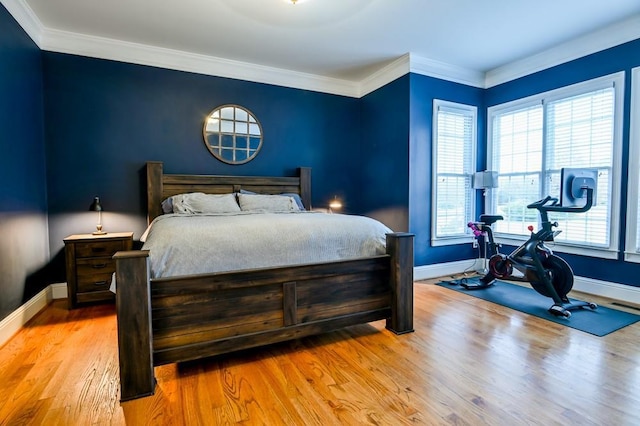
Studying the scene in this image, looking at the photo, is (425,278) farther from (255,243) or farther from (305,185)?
(255,243)

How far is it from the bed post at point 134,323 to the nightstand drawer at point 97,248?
70.9 inches

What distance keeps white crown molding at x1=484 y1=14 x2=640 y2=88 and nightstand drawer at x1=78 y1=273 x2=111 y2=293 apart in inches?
219

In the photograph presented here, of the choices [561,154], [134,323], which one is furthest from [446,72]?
[134,323]

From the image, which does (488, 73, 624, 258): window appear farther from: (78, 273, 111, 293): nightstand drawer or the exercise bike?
(78, 273, 111, 293): nightstand drawer

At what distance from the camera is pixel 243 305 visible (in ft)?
6.64

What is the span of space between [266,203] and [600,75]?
13.2 ft

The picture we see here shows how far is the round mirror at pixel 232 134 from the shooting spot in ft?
13.3

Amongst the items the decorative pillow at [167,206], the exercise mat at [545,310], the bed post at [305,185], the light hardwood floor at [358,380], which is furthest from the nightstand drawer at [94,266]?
the exercise mat at [545,310]

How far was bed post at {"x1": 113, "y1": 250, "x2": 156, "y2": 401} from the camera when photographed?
5.50 feet

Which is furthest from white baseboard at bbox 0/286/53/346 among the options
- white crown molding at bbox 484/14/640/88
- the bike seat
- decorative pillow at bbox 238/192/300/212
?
white crown molding at bbox 484/14/640/88

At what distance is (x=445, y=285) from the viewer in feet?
12.8

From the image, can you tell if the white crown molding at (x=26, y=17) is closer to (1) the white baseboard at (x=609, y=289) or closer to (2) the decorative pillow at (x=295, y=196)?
(2) the decorative pillow at (x=295, y=196)

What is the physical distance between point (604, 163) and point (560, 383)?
9.14 ft

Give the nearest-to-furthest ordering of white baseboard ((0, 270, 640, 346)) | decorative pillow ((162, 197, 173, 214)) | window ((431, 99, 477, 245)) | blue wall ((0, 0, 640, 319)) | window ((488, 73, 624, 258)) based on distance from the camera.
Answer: white baseboard ((0, 270, 640, 346)) → blue wall ((0, 0, 640, 319)) → window ((488, 73, 624, 258)) → decorative pillow ((162, 197, 173, 214)) → window ((431, 99, 477, 245))
